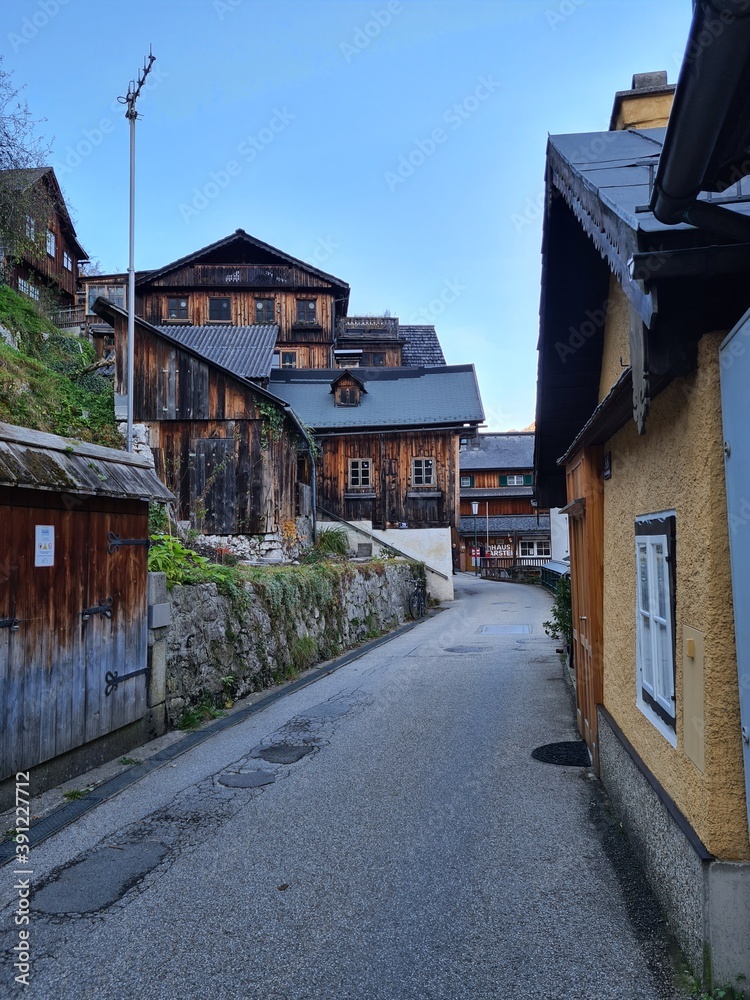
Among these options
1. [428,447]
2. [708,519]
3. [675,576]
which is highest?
[428,447]

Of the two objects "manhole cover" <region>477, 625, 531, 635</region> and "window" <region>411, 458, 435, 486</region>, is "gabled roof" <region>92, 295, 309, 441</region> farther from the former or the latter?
"window" <region>411, 458, 435, 486</region>

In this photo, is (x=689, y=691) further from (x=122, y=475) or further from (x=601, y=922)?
(x=122, y=475)

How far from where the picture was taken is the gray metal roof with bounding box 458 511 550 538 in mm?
48031

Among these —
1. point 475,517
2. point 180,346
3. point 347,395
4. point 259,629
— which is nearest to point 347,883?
point 259,629

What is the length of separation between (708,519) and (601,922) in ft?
7.34

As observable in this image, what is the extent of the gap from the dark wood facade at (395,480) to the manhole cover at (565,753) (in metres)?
19.3

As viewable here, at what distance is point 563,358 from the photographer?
6.66 meters

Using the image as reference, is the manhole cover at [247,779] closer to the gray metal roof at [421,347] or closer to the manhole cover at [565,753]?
the manhole cover at [565,753]

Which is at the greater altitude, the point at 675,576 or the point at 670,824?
the point at 675,576

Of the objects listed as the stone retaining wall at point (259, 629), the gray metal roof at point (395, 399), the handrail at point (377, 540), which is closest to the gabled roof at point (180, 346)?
the stone retaining wall at point (259, 629)

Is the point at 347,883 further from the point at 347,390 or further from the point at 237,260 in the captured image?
the point at 237,260

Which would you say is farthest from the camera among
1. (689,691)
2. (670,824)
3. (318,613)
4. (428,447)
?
(428,447)

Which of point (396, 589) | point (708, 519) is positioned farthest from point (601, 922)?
point (396, 589)

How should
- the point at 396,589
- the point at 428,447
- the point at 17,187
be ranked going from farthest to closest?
the point at 428,447
the point at 396,589
the point at 17,187
